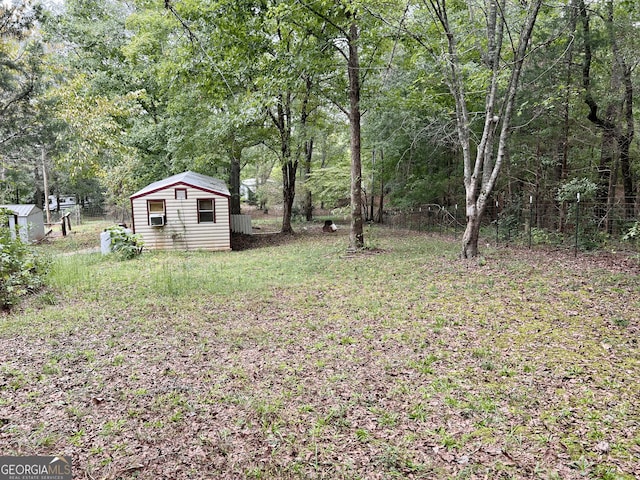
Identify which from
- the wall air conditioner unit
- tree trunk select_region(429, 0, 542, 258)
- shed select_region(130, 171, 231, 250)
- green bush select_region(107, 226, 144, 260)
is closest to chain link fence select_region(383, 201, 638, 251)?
tree trunk select_region(429, 0, 542, 258)

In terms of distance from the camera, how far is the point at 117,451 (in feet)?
8.13

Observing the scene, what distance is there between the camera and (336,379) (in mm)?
3457

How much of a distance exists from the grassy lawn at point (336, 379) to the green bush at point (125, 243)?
3.89m

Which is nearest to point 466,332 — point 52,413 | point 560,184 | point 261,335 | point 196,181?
point 261,335

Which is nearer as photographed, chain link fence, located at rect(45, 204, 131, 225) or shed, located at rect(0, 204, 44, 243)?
shed, located at rect(0, 204, 44, 243)

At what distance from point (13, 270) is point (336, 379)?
17.4ft

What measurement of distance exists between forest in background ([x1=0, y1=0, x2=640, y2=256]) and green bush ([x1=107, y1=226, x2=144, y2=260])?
73.5 inches

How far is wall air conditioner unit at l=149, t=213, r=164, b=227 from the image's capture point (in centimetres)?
1214

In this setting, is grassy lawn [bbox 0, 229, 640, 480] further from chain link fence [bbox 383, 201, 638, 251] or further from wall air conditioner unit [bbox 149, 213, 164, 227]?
wall air conditioner unit [bbox 149, 213, 164, 227]

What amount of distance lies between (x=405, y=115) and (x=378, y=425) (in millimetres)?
12813

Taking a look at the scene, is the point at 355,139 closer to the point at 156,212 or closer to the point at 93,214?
the point at 156,212

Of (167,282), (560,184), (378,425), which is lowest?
(378,425)

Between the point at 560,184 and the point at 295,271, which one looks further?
the point at 560,184

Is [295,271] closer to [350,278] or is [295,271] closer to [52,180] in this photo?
[350,278]
